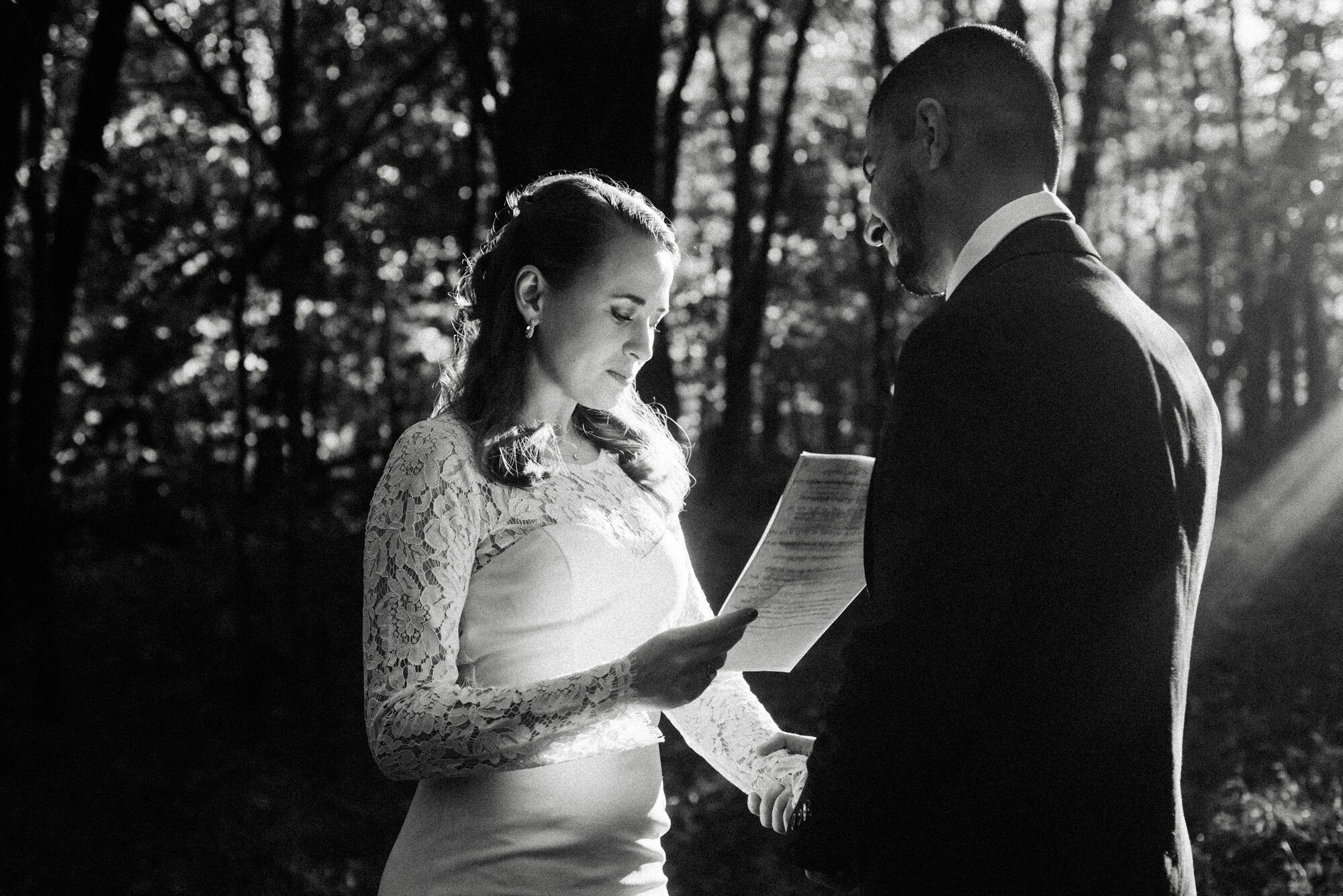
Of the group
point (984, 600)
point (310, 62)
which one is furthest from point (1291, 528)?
point (984, 600)

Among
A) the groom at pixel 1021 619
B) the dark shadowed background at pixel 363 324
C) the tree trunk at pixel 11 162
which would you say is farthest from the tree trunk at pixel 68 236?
the groom at pixel 1021 619

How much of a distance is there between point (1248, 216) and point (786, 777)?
55.5ft

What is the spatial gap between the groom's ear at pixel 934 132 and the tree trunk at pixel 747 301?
38.0ft

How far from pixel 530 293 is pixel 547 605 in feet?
2.26

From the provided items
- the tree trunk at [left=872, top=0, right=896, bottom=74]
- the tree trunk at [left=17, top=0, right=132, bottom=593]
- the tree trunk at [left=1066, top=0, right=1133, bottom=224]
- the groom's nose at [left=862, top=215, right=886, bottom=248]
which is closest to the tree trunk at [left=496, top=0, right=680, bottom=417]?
the groom's nose at [left=862, top=215, right=886, bottom=248]

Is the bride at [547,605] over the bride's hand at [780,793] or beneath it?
over

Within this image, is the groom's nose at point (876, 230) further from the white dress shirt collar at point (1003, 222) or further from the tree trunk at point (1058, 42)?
the tree trunk at point (1058, 42)

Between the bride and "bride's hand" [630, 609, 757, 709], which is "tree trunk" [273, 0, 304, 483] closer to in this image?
the bride

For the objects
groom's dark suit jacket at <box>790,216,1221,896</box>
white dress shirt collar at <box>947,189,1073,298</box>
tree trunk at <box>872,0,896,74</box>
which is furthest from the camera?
tree trunk at <box>872,0,896,74</box>

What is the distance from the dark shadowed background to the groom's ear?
3.24m

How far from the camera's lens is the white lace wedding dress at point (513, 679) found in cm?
225

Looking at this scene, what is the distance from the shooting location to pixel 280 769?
27.2ft

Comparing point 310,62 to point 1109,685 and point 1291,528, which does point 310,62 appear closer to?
point 1291,528

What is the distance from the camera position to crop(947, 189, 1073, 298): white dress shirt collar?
7.62 feet
